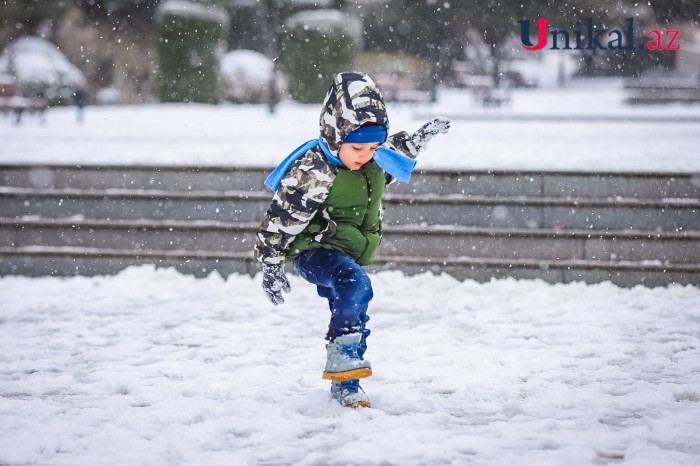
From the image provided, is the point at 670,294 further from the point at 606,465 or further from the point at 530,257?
the point at 606,465

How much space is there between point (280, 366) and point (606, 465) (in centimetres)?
193

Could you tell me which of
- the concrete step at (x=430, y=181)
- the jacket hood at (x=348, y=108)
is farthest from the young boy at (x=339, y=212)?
the concrete step at (x=430, y=181)

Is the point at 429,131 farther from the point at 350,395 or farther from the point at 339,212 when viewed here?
the point at 350,395

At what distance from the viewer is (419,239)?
6.37 metres

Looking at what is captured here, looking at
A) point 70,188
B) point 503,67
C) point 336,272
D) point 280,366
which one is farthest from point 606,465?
point 503,67

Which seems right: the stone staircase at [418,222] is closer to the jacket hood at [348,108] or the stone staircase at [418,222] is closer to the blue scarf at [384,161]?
the blue scarf at [384,161]

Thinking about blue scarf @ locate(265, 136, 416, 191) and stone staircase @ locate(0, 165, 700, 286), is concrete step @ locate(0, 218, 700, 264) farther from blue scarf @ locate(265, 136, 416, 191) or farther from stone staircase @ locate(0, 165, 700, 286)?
blue scarf @ locate(265, 136, 416, 191)

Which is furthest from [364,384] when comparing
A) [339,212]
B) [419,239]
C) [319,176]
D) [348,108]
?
[419,239]

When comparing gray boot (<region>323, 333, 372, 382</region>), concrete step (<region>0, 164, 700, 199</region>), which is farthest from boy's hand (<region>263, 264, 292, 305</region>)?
concrete step (<region>0, 164, 700, 199</region>)

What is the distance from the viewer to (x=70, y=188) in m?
6.88

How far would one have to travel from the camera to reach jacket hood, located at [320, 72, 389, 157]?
136 inches

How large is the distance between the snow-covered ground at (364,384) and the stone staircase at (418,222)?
186 mm

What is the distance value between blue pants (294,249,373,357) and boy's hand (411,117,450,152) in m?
0.73

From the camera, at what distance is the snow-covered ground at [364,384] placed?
3.11 metres
